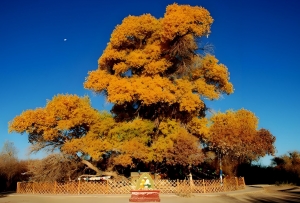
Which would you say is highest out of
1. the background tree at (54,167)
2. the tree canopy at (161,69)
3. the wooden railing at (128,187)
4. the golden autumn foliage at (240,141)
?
the tree canopy at (161,69)

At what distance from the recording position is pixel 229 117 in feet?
88.0

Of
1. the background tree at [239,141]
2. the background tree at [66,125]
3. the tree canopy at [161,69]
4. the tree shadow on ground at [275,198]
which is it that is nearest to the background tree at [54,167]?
the background tree at [66,125]

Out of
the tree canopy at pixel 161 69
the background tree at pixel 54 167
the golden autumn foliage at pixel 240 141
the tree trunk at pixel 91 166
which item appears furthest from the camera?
the tree trunk at pixel 91 166

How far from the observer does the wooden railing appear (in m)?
22.5

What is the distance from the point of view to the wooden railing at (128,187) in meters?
22.5

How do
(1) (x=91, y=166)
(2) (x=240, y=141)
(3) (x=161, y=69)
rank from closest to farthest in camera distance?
1. (2) (x=240, y=141)
2. (3) (x=161, y=69)
3. (1) (x=91, y=166)

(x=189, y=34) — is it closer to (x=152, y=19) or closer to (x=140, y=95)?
(x=152, y=19)

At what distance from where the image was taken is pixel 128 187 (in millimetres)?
23172

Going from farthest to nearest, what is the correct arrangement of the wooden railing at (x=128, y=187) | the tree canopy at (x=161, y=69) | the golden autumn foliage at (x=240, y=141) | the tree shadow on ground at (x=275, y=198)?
the tree canopy at (x=161, y=69) < the golden autumn foliage at (x=240, y=141) < the wooden railing at (x=128, y=187) < the tree shadow on ground at (x=275, y=198)

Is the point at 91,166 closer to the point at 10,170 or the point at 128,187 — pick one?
the point at 128,187

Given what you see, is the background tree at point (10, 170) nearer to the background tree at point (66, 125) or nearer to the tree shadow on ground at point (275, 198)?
the background tree at point (66, 125)

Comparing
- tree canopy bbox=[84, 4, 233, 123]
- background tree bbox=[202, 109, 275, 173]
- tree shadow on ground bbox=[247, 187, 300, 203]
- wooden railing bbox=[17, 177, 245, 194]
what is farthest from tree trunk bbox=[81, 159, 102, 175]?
tree shadow on ground bbox=[247, 187, 300, 203]

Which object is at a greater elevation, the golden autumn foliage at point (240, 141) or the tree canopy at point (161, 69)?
the tree canopy at point (161, 69)

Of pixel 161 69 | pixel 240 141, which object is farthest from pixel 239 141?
pixel 161 69
